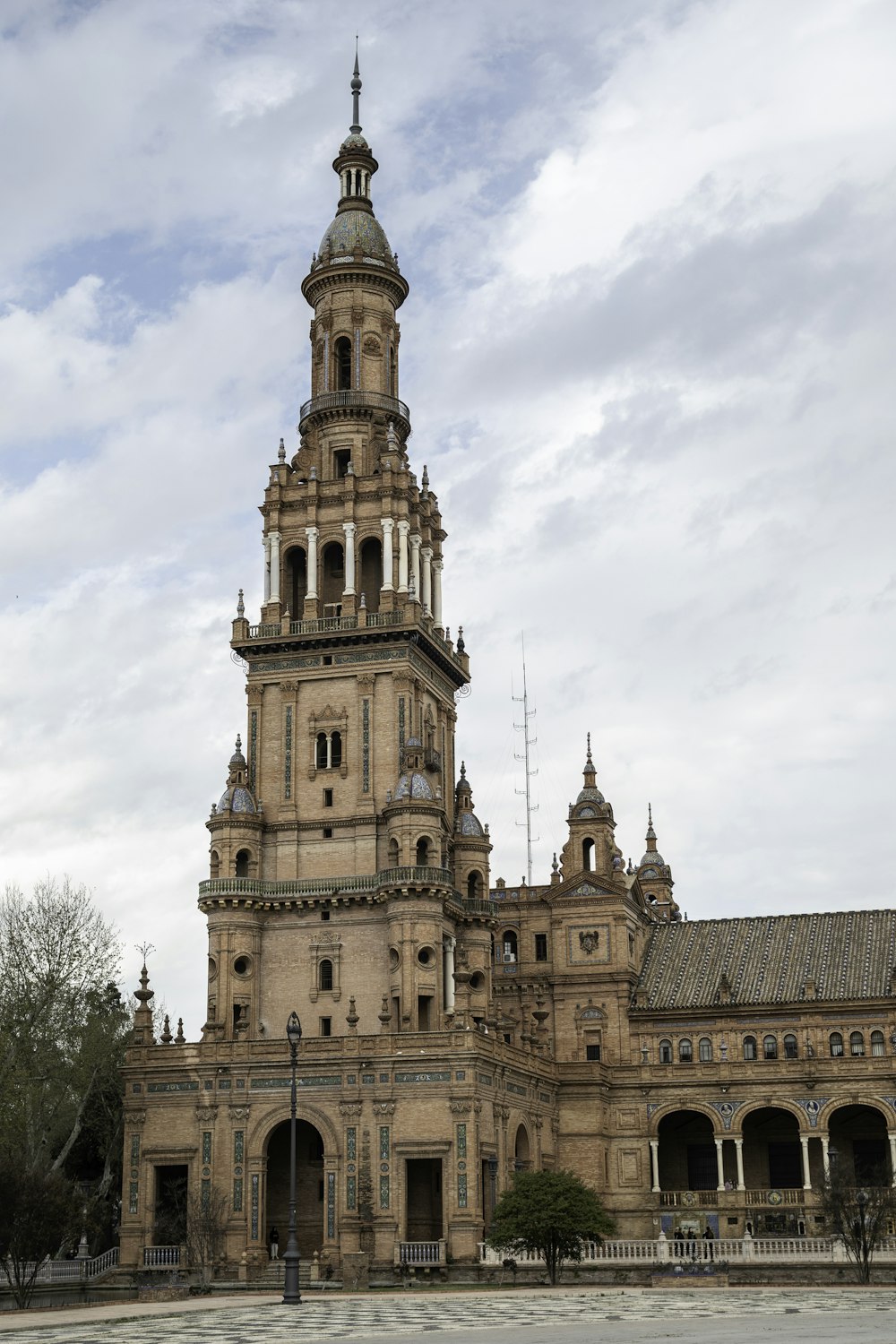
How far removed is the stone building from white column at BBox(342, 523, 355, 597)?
0.12 m

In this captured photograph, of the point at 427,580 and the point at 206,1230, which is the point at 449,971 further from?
the point at 427,580

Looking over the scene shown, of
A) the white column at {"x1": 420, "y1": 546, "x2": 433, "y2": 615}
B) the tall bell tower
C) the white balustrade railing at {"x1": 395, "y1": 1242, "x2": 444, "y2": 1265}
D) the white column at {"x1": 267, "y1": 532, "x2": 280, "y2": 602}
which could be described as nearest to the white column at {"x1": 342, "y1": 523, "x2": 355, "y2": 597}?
the tall bell tower

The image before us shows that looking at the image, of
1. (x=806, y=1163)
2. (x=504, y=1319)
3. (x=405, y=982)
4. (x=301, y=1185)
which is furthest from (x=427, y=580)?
(x=504, y=1319)

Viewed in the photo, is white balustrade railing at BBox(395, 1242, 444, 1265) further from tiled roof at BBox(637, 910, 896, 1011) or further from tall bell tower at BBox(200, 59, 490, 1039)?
tiled roof at BBox(637, 910, 896, 1011)

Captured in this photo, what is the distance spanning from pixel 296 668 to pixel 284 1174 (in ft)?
79.3

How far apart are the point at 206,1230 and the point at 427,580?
35766 mm

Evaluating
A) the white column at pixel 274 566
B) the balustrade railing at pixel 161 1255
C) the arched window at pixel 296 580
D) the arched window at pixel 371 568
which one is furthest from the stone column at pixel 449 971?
the white column at pixel 274 566

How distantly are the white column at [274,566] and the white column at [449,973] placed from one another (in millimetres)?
19764

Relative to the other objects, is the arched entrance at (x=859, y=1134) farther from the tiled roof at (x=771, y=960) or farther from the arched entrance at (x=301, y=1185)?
the arched entrance at (x=301, y=1185)

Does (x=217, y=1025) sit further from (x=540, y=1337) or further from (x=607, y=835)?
(x=540, y=1337)

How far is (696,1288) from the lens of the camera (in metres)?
57.2

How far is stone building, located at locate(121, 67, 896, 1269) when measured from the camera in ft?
242

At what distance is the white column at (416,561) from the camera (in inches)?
3477

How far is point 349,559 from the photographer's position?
86.7 metres
